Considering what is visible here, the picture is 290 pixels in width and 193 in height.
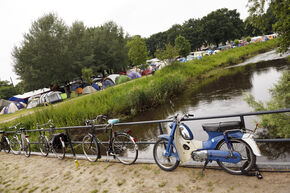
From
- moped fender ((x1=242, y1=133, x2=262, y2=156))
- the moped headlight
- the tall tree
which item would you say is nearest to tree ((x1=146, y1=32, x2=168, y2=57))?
the tall tree

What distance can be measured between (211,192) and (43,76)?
98.7ft

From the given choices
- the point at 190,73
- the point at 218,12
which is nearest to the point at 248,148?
the point at 190,73

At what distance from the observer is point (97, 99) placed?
1530cm

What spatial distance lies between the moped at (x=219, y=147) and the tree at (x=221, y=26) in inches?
2892

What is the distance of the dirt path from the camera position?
3.10 meters

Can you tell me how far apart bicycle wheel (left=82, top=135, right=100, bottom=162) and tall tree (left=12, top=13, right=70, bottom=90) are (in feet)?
83.5

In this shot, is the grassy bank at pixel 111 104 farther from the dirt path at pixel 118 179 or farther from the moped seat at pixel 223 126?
the moped seat at pixel 223 126

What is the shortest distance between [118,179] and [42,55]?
28463 millimetres

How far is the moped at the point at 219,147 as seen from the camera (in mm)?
3203

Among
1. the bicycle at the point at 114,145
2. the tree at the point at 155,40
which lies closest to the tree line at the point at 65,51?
the bicycle at the point at 114,145

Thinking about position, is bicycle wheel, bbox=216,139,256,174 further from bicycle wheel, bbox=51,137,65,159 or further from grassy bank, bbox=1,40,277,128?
grassy bank, bbox=1,40,277,128

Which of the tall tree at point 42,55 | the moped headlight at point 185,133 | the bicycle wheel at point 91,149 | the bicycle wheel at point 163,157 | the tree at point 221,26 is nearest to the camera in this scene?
the moped headlight at point 185,133

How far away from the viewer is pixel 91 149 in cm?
576

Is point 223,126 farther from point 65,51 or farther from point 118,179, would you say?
point 65,51
